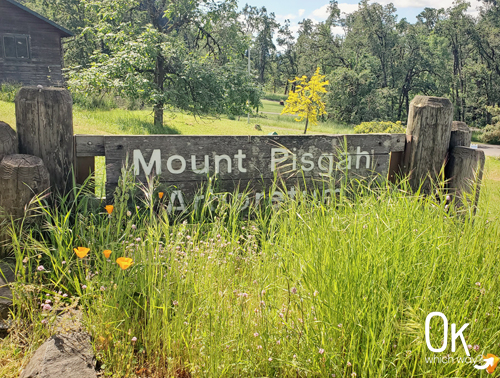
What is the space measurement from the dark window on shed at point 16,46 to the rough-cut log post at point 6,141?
22.7 metres

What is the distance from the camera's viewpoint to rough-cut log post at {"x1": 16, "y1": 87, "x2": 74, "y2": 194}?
2.74m

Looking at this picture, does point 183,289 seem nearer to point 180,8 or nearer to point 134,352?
point 134,352

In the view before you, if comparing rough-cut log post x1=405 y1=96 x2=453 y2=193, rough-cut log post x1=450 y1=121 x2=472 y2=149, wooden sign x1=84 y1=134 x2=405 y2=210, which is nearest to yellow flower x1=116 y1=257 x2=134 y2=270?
wooden sign x1=84 y1=134 x2=405 y2=210

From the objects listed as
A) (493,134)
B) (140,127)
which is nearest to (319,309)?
(140,127)

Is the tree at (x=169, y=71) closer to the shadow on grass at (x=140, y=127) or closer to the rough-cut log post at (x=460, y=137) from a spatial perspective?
the shadow on grass at (x=140, y=127)

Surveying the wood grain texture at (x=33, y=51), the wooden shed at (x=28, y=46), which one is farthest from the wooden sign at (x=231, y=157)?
the wood grain texture at (x=33, y=51)

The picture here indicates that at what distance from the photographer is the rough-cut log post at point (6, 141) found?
8.68 feet

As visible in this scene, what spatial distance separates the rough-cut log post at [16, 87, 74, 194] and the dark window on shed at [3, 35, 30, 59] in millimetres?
22602

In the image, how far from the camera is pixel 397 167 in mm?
3777

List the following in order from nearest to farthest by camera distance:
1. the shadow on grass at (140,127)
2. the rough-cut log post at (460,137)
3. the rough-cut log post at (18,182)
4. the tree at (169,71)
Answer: the rough-cut log post at (18,182), the rough-cut log post at (460,137), the shadow on grass at (140,127), the tree at (169,71)

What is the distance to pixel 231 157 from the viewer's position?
3.28 metres

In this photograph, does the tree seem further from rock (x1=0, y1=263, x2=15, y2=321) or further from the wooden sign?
rock (x1=0, y1=263, x2=15, y2=321)

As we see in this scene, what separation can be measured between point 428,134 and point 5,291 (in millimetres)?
3440

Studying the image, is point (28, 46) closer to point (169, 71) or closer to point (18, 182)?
point (169, 71)
